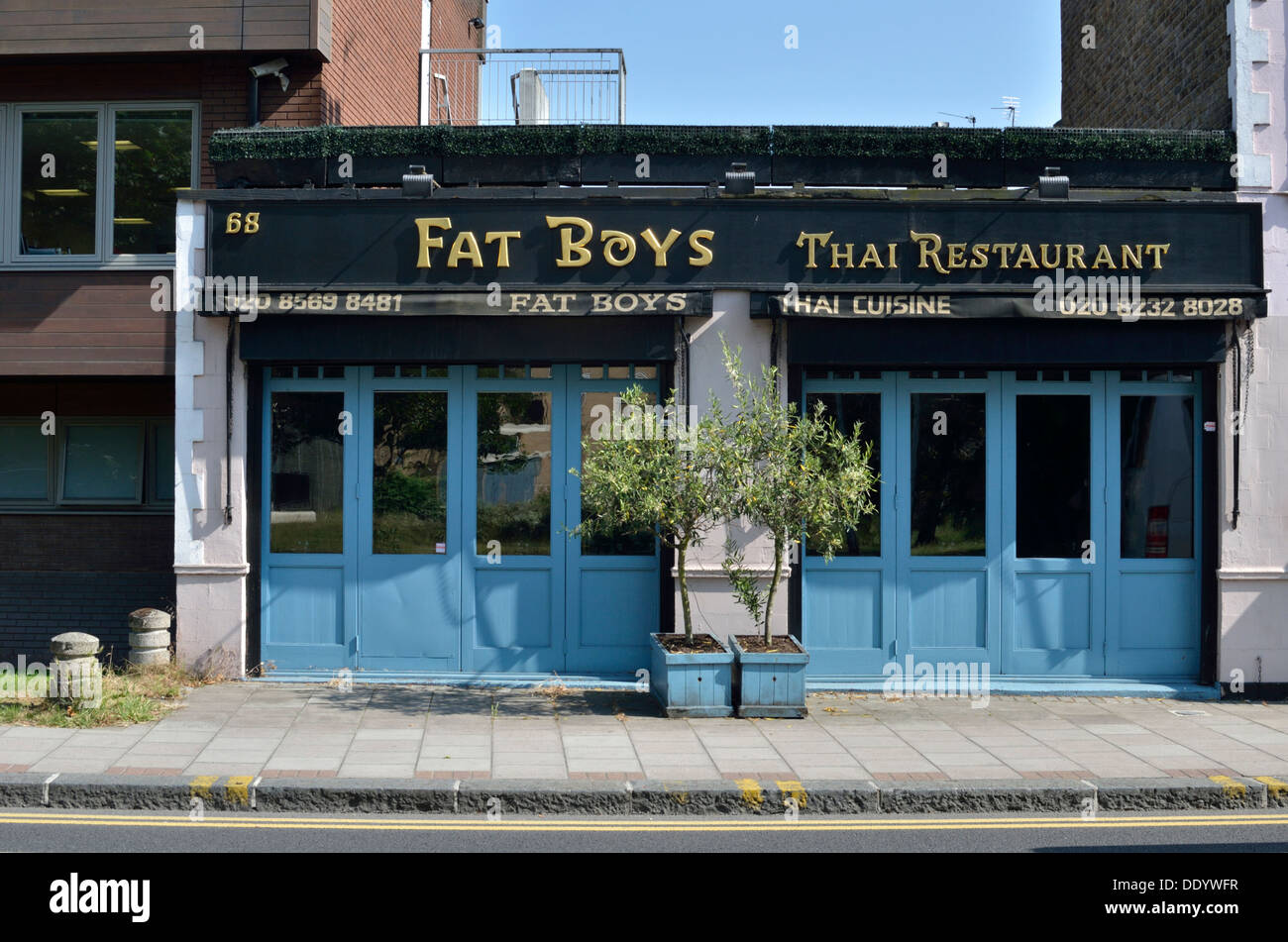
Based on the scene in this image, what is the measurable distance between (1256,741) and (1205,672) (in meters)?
1.99

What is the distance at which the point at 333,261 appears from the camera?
411 inches

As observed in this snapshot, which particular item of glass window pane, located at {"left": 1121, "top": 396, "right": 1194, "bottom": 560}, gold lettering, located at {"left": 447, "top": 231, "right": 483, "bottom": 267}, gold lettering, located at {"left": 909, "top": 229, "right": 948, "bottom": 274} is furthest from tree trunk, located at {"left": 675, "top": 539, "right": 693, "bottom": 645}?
glass window pane, located at {"left": 1121, "top": 396, "right": 1194, "bottom": 560}

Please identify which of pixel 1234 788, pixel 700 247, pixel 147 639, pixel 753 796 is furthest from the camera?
pixel 700 247

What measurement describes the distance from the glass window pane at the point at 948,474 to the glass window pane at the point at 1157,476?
4.50 feet

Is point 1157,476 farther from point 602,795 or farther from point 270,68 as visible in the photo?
point 270,68

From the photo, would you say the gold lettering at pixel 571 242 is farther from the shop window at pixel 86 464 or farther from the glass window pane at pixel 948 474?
the shop window at pixel 86 464

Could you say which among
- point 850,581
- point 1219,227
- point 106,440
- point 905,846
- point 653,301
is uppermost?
point 1219,227

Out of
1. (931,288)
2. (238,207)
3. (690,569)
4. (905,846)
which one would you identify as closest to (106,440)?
(238,207)

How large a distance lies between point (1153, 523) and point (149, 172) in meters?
10.5

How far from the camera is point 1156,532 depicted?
10.7 meters

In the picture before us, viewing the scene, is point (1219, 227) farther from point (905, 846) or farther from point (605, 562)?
point (905, 846)

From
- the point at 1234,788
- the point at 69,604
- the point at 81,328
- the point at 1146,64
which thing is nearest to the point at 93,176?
the point at 81,328

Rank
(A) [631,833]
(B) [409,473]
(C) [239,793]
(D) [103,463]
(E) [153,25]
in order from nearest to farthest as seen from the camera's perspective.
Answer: (A) [631,833], (C) [239,793], (B) [409,473], (E) [153,25], (D) [103,463]

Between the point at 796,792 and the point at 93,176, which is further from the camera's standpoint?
the point at 93,176
